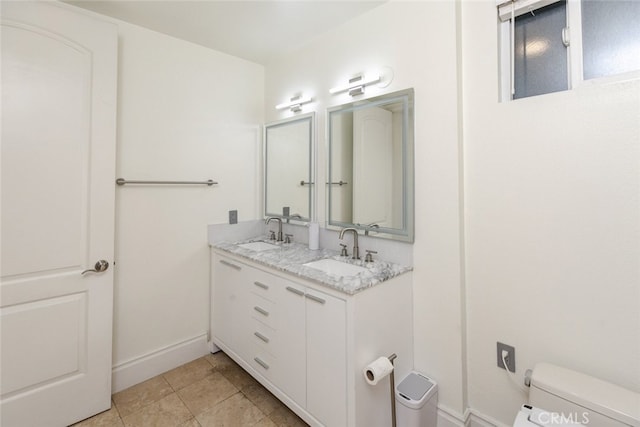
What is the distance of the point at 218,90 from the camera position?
93.0 inches

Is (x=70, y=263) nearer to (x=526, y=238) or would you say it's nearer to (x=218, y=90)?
(x=218, y=90)

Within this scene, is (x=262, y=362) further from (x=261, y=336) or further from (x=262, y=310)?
(x=262, y=310)

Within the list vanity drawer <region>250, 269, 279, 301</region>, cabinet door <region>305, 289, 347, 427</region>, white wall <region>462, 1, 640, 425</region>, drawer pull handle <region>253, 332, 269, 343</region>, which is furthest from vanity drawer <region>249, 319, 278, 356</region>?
white wall <region>462, 1, 640, 425</region>

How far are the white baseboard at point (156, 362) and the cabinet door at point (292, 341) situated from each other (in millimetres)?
950

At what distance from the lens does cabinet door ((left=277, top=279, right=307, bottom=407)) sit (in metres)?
1.54

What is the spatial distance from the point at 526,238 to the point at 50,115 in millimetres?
2474

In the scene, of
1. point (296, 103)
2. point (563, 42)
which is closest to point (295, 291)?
point (296, 103)

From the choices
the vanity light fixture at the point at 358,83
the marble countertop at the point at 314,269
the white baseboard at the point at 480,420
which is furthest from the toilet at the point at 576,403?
the vanity light fixture at the point at 358,83

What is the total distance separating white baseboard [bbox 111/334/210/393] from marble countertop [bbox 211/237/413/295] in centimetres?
78

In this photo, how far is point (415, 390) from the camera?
151 centimetres

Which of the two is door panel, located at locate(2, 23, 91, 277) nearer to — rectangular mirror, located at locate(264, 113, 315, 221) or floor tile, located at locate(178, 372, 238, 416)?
floor tile, located at locate(178, 372, 238, 416)

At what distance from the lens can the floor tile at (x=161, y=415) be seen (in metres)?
1.64

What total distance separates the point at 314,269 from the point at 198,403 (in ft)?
3.76
